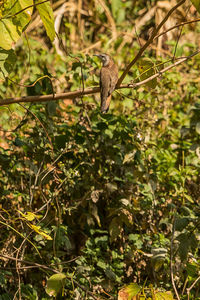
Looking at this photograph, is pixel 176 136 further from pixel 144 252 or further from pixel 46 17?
pixel 46 17

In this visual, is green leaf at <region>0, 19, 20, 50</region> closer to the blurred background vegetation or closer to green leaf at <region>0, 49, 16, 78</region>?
green leaf at <region>0, 49, 16, 78</region>

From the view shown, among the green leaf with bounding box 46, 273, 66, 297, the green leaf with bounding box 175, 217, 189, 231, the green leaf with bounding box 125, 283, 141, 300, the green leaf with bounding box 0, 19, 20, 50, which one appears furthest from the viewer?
the green leaf with bounding box 175, 217, 189, 231

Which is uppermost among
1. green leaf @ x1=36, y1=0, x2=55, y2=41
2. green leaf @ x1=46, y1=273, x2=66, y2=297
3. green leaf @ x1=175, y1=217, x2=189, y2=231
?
green leaf @ x1=36, y1=0, x2=55, y2=41

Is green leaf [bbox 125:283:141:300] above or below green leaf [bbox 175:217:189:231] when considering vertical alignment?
below

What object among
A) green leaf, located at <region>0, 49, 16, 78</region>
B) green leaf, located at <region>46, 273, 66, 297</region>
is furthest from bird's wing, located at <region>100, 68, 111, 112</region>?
green leaf, located at <region>46, 273, 66, 297</region>

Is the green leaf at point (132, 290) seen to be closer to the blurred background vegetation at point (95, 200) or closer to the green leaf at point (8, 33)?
the blurred background vegetation at point (95, 200)

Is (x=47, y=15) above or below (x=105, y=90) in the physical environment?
above

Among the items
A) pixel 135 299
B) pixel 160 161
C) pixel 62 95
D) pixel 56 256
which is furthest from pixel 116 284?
pixel 62 95

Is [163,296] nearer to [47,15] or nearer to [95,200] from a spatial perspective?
[95,200]

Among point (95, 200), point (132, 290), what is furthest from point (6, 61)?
point (132, 290)

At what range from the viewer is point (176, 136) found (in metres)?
4.61

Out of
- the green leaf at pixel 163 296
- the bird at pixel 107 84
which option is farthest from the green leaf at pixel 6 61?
the green leaf at pixel 163 296

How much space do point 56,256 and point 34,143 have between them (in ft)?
2.87

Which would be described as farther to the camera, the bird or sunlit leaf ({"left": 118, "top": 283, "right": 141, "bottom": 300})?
the bird
